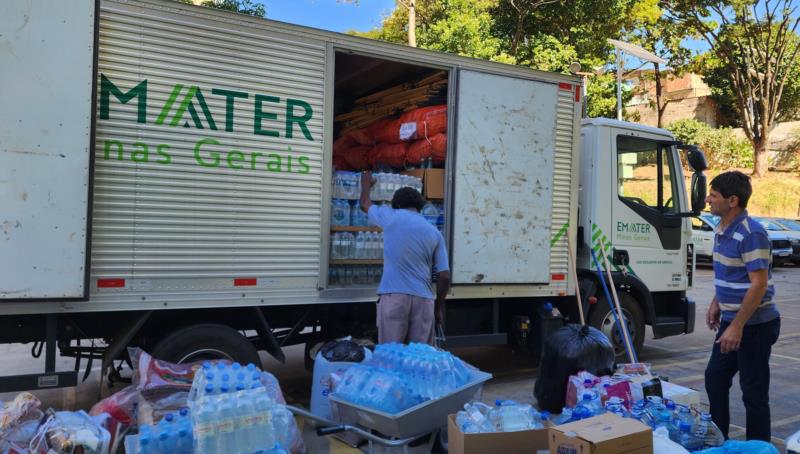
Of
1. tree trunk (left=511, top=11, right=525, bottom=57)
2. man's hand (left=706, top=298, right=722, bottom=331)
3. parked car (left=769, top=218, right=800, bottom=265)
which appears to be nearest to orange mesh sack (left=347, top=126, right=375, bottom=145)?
man's hand (left=706, top=298, right=722, bottom=331)

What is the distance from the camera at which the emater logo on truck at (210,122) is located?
3977 millimetres

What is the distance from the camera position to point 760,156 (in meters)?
27.6

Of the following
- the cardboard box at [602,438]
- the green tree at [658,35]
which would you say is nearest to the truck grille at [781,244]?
the green tree at [658,35]

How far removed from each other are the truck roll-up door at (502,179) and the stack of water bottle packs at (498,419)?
68.9 inches

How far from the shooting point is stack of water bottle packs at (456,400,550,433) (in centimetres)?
329

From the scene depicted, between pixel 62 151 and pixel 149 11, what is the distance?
3.58ft

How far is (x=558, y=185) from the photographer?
18.8 ft

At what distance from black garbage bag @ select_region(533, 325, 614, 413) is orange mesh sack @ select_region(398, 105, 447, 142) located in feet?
6.79

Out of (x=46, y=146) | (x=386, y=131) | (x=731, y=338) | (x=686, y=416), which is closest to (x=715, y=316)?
(x=731, y=338)

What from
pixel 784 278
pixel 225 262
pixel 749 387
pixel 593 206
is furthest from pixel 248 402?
pixel 784 278

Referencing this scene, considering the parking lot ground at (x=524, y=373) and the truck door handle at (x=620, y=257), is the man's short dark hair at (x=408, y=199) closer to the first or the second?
the parking lot ground at (x=524, y=373)

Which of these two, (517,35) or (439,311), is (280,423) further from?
(517,35)

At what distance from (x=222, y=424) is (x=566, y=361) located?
280cm

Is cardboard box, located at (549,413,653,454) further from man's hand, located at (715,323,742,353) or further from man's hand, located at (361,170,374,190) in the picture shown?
man's hand, located at (361,170,374,190)
